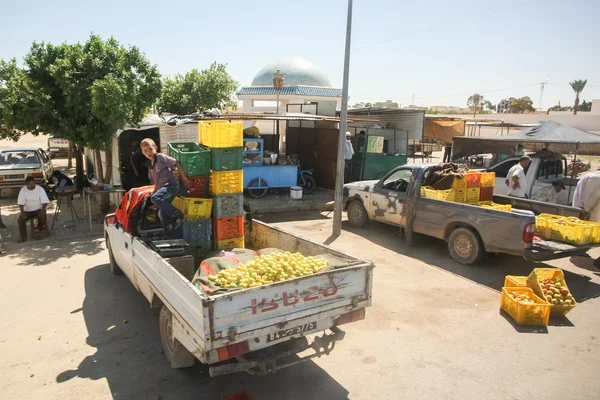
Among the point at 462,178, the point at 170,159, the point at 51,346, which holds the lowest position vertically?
the point at 51,346

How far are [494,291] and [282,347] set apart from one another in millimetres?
4434

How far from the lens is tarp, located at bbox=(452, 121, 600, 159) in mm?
10695

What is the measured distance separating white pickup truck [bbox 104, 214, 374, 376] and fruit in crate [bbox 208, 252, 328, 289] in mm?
301

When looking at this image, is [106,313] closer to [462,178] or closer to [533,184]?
[462,178]

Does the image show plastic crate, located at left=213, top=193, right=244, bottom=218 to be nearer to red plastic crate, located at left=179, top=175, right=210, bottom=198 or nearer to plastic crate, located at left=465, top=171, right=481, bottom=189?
red plastic crate, located at left=179, top=175, right=210, bottom=198

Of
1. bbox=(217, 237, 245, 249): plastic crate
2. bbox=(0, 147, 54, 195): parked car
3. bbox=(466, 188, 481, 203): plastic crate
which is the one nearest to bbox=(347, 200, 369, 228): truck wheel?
bbox=(466, 188, 481, 203): plastic crate

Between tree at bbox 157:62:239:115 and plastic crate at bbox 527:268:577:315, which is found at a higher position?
tree at bbox 157:62:239:115

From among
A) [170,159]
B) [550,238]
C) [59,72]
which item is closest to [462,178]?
[550,238]

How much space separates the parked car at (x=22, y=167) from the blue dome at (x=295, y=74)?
758 inches

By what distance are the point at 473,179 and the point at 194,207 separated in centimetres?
598

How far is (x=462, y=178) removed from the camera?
357 inches

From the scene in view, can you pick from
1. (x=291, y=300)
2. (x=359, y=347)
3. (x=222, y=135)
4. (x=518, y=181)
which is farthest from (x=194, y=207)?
(x=518, y=181)

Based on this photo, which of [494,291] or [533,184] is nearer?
[494,291]

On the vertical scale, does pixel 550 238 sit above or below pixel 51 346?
above
